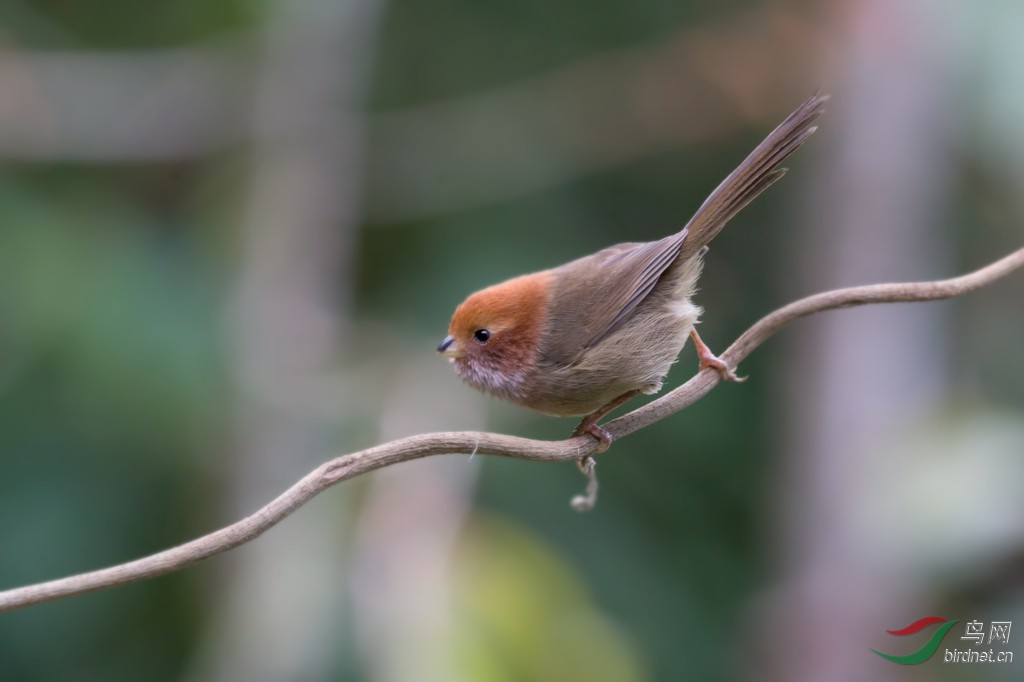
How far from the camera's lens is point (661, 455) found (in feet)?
22.0

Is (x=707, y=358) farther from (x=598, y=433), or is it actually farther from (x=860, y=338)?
(x=860, y=338)

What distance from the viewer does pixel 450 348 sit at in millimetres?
3377

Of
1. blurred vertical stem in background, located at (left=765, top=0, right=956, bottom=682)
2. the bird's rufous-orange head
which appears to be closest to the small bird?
the bird's rufous-orange head

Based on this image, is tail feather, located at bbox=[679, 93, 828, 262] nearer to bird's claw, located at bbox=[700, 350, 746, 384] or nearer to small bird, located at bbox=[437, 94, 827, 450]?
small bird, located at bbox=[437, 94, 827, 450]

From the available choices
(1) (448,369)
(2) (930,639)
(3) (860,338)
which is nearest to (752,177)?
(2) (930,639)

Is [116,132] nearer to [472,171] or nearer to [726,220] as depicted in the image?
[472,171]

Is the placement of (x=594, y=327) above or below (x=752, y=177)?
below

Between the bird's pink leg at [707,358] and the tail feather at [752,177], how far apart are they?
286mm

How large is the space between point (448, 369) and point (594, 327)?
273cm

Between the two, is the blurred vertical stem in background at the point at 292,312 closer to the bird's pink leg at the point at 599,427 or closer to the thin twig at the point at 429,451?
the bird's pink leg at the point at 599,427

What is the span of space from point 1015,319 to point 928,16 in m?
2.03


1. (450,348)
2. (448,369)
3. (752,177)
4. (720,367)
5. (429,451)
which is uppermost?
(752,177)

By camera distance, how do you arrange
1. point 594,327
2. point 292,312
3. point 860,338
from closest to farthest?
point 594,327, point 860,338, point 292,312

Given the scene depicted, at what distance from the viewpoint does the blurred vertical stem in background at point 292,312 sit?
14.9 feet
